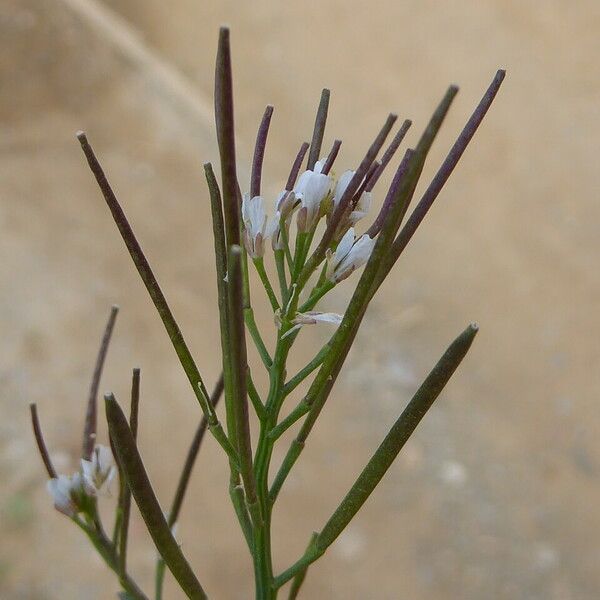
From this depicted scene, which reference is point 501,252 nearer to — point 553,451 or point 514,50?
point 553,451

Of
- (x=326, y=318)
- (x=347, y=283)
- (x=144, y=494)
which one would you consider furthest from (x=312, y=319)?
(x=347, y=283)

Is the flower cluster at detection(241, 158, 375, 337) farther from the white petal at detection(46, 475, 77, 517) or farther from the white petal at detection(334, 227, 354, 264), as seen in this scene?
the white petal at detection(46, 475, 77, 517)

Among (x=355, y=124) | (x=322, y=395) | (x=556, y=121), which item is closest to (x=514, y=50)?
(x=556, y=121)

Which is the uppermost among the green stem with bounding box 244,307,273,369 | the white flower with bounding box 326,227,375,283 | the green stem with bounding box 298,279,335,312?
the white flower with bounding box 326,227,375,283

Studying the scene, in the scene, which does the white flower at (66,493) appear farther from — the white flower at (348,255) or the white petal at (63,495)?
the white flower at (348,255)

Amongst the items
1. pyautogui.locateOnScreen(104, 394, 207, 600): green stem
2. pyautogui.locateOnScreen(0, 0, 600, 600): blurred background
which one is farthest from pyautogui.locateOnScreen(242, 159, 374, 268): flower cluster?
pyautogui.locateOnScreen(0, 0, 600, 600): blurred background

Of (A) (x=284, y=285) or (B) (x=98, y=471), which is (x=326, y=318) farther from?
(B) (x=98, y=471)
